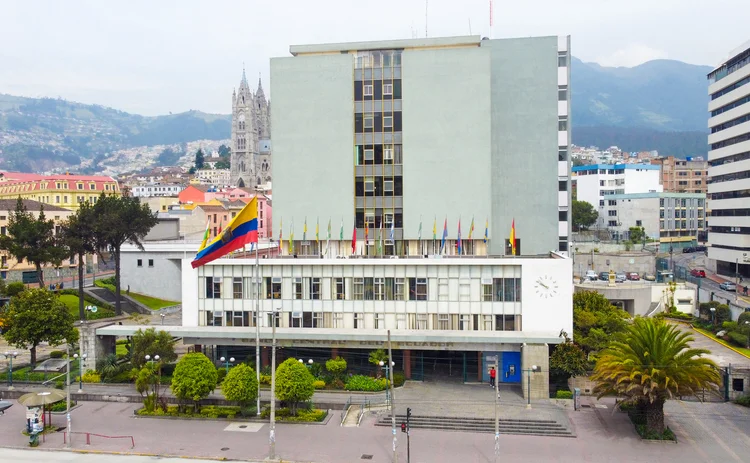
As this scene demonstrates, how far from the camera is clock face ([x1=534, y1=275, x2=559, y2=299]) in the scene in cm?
3959

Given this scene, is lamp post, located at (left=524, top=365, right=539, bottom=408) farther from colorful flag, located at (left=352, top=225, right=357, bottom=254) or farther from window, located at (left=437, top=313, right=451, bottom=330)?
colorful flag, located at (left=352, top=225, right=357, bottom=254)

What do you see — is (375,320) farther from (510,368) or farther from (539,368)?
(539,368)

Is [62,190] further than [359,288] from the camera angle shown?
Yes

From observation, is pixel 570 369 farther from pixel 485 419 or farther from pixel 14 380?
pixel 14 380

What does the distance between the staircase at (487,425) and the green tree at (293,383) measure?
426 cm

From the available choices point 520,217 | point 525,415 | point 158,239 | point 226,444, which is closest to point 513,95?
point 520,217

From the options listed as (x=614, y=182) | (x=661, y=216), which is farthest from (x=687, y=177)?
(x=661, y=216)

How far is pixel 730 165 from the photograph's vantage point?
3113 inches

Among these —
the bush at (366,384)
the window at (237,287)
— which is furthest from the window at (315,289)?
the bush at (366,384)

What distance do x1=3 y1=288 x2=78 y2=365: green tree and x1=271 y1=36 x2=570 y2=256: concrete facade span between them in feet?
59.3

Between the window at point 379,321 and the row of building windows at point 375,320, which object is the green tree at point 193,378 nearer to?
the row of building windows at point 375,320

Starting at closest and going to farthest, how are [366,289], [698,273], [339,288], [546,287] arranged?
[546,287] < [366,289] < [339,288] < [698,273]

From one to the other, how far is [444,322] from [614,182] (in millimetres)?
99142

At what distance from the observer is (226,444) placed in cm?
3178
